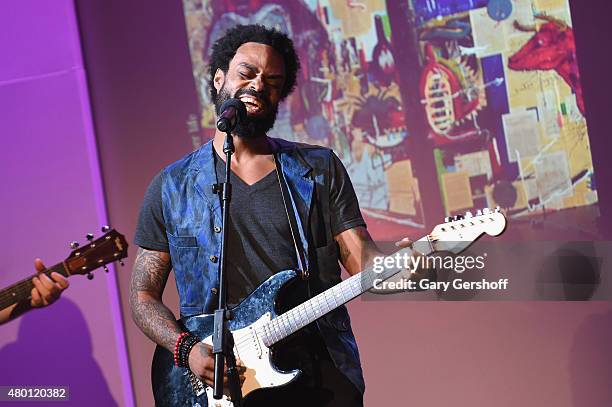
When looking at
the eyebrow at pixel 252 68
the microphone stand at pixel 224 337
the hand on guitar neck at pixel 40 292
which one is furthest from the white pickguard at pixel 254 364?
the hand on guitar neck at pixel 40 292

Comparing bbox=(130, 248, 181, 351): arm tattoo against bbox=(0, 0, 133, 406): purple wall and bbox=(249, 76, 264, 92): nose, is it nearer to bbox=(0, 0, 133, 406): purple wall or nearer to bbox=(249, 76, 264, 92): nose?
bbox=(249, 76, 264, 92): nose

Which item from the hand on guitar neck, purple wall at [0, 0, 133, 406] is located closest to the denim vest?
the hand on guitar neck

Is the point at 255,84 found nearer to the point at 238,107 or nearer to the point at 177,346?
the point at 238,107

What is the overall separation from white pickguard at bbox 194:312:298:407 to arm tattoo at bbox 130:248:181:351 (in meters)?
0.16

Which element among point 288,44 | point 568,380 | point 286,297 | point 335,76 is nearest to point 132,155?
point 335,76

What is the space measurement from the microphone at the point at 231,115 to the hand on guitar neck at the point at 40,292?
1506 millimetres

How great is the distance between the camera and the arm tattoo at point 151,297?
278 centimetres

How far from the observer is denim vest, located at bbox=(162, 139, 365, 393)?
2.70 metres

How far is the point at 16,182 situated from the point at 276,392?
2463mm

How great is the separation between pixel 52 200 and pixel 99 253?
0.98 metres

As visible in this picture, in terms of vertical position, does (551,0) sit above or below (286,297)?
above

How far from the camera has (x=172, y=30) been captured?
4281 mm

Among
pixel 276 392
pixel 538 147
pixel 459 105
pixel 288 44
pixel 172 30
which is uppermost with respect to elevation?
pixel 172 30

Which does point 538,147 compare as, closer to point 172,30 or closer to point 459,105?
point 459,105
